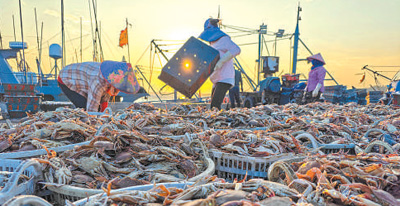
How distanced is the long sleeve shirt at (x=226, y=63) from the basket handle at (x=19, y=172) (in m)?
4.51

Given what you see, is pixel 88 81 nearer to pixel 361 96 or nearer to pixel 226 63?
pixel 226 63

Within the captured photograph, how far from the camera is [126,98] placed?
27469mm

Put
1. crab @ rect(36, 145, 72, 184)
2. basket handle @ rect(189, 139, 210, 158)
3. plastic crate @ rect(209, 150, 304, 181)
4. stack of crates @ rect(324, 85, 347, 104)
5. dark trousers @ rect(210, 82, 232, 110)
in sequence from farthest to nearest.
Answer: stack of crates @ rect(324, 85, 347, 104), dark trousers @ rect(210, 82, 232, 110), basket handle @ rect(189, 139, 210, 158), plastic crate @ rect(209, 150, 304, 181), crab @ rect(36, 145, 72, 184)

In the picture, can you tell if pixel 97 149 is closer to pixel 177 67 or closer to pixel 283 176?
pixel 283 176

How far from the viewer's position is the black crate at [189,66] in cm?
518

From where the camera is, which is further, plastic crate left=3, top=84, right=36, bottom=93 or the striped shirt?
plastic crate left=3, top=84, right=36, bottom=93

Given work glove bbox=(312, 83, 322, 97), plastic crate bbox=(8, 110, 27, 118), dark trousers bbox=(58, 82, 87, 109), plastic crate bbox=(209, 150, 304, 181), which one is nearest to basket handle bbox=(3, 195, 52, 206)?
plastic crate bbox=(209, 150, 304, 181)

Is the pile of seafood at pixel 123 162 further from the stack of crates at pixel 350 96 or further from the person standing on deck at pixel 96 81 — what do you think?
the stack of crates at pixel 350 96

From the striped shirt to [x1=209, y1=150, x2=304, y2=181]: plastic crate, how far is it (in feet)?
11.8

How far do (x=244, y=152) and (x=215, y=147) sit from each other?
334 millimetres

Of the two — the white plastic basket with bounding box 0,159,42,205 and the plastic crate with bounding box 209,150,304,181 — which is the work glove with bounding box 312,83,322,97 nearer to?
the plastic crate with bounding box 209,150,304,181

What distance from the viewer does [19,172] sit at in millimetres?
1528

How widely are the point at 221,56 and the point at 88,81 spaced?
9.42 ft

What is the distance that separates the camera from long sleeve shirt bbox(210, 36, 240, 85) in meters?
5.68
